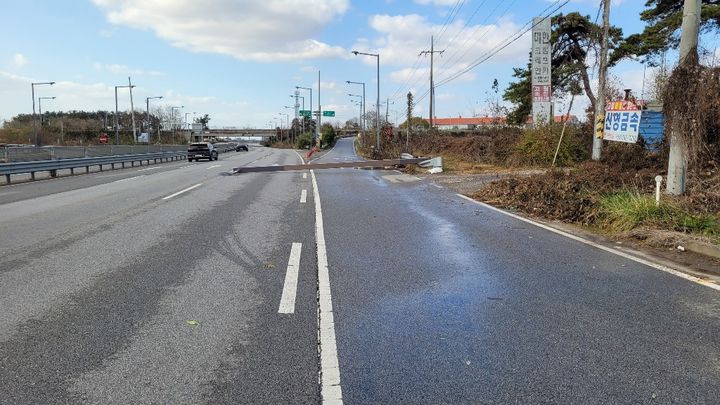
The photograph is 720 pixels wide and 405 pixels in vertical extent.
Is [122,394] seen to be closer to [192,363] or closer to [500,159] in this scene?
[192,363]

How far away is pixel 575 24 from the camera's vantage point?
34.3 metres

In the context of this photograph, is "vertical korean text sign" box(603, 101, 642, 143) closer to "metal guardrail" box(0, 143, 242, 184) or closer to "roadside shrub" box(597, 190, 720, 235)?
"roadside shrub" box(597, 190, 720, 235)

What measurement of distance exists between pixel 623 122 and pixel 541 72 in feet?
47.2

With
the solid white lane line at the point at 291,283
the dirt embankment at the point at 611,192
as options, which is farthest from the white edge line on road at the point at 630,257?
the solid white lane line at the point at 291,283

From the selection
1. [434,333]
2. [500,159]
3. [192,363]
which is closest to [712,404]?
[434,333]

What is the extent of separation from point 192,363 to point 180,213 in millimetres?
7983

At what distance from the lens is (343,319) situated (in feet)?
15.7

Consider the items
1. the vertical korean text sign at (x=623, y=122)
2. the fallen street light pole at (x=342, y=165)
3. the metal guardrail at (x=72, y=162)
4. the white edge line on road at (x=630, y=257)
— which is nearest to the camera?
the white edge line on road at (x=630, y=257)

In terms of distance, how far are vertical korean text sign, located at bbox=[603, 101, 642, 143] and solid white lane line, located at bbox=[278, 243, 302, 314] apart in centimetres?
783

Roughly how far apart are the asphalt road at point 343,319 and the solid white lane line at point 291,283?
0.12ft

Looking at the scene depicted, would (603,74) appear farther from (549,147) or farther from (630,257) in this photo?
(630,257)

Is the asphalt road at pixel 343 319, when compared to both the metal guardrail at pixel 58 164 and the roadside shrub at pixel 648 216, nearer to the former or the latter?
the roadside shrub at pixel 648 216

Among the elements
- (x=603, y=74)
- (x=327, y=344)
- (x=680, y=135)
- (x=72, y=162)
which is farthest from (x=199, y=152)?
(x=327, y=344)

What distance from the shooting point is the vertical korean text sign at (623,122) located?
11344 mm
